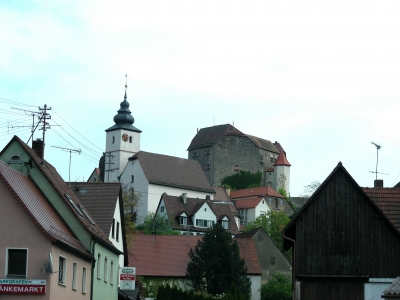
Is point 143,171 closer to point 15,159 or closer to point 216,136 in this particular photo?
point 216,136

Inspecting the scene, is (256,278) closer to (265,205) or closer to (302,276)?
(302,276)

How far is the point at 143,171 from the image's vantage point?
5408 inches

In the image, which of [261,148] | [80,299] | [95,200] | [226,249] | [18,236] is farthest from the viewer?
[261,148]

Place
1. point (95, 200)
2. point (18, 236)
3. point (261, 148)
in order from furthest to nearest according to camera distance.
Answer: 1. point (261, 148)
2. point (95, 200)
3. point (18, 236)

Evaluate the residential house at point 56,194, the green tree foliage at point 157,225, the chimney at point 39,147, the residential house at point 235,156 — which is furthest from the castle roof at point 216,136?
the residential house at point 56,194

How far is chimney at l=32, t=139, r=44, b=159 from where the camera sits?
39.1 m

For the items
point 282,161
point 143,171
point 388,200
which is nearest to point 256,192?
point 282,161

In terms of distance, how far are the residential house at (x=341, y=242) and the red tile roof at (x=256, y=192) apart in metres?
121

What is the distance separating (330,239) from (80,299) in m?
9.53

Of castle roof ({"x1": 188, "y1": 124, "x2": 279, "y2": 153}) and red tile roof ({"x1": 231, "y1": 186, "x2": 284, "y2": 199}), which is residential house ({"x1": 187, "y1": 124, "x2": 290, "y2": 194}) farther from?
red tile roof ({"x1": 231, "y1": 186, "x2": 284, "y2": 199})

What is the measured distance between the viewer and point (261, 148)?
17625 centimetres

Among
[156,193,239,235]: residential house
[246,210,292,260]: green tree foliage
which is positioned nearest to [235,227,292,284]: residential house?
[156,193,239,235]: residential house

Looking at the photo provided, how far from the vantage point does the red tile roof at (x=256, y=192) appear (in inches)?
6218

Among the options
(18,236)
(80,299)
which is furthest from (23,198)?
(80,299)
